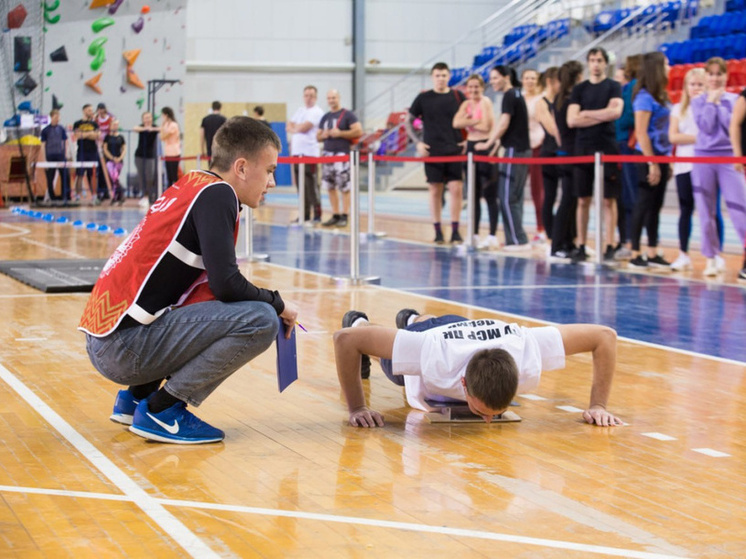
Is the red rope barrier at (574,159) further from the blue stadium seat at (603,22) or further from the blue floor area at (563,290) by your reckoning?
the blue stadium seat at (603,22)

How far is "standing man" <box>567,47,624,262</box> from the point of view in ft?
35.8

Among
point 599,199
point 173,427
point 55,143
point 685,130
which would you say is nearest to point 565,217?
point 599,199

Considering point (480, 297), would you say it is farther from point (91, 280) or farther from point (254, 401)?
point (254, 401)

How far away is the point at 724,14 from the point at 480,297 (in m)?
16.6

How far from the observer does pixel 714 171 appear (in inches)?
407

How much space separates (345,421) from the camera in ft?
15.9

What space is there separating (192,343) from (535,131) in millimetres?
9723

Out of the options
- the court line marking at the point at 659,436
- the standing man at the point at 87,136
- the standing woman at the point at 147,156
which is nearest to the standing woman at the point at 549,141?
the court line marking at the point at 659,436

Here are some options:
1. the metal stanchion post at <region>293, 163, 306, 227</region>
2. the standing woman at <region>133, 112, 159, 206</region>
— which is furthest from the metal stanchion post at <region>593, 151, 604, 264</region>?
the standing woman at <region>133, 112, 159, 206</region>

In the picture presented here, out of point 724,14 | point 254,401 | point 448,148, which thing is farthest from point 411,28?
point 254,401

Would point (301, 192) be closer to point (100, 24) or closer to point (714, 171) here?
point (714, 171)

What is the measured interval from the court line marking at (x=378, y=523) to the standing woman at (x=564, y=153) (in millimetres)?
8304

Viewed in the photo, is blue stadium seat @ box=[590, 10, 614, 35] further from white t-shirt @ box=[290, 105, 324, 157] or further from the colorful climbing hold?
the colorful climbing hold

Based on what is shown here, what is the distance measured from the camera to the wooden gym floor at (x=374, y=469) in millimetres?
3283
